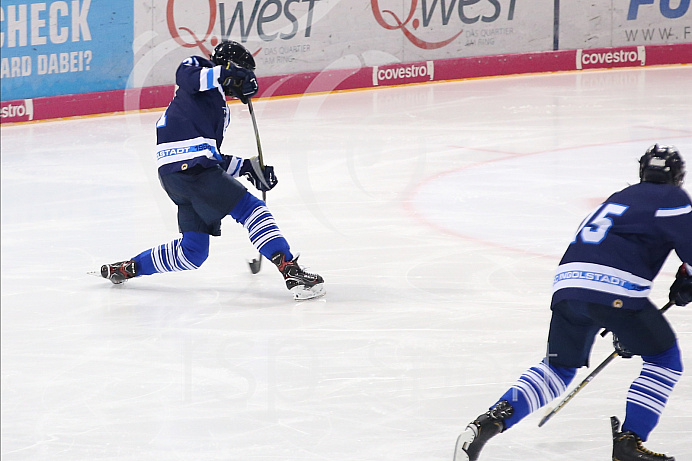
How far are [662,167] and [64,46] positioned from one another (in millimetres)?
7641

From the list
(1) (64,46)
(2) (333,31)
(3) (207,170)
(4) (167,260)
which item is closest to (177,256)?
(4) (167,260)

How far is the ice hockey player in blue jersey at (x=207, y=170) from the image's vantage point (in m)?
4.84

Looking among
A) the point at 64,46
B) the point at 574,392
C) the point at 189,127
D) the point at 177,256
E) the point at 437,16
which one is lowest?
the point at 574,392

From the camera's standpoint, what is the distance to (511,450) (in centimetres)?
330

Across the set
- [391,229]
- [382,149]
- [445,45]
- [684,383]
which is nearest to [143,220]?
[391,229]

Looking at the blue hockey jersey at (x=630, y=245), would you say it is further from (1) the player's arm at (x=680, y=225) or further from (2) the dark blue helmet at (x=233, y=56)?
(2) the dark blue helmet at (x=233, y=56)

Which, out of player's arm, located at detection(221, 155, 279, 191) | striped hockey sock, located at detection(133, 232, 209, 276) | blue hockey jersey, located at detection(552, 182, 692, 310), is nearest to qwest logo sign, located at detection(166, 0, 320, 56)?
player's arm, located at detection(221, 155, 279, 191)

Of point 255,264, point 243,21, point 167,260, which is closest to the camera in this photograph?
point 167,260

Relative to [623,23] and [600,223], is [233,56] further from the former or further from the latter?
[623,23]

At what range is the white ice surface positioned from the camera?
3469mm

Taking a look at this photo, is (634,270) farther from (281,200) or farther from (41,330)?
(281,200)

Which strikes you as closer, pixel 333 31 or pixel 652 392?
pixel 652 392

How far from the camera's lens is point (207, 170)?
4.88 metres

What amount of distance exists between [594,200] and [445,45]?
Result: 5.62 m
